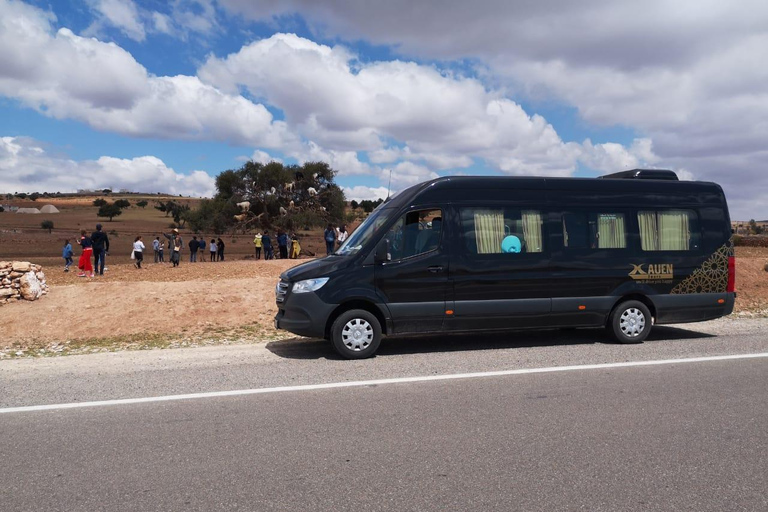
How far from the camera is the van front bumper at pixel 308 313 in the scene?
8.42 meters

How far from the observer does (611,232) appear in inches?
379

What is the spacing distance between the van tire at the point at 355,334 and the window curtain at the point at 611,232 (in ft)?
12.4

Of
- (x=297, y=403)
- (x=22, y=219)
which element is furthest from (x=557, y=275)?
(x=22, y=219)

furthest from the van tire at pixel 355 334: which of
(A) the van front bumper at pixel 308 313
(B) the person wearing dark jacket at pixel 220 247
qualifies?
(B) the person wearing dark jacket at pixel 220 247

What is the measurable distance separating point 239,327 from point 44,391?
5.64 m

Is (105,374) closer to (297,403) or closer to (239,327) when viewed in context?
(297,403)

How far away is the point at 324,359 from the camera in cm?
858

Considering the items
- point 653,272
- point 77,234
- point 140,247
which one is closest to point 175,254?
point 140,247

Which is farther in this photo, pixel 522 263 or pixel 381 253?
pixel 522 263

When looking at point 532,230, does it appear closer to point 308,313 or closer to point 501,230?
point 501,230

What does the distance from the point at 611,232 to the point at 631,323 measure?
1.44 m

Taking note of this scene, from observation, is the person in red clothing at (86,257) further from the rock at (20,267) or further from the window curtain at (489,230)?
the window curtain at (489,230)

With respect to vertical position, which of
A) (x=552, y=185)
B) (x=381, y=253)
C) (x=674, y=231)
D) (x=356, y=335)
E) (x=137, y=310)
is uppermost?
(x=552, y=185)

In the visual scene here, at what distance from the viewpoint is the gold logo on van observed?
378 inches
